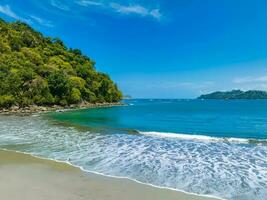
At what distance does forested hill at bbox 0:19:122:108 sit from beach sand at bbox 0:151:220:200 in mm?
50020

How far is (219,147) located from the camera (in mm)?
17891

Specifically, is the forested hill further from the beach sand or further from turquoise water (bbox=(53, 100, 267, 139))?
the beach sand

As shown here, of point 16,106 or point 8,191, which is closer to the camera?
point 8,191

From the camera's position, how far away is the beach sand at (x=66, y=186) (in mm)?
7984

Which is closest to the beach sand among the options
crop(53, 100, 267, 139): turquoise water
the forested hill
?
crop(53, 100, 267, 139): turquoise water

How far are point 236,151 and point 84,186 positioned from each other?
10768 mm

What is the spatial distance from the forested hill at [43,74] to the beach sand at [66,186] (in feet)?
164

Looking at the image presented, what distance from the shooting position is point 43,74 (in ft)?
241

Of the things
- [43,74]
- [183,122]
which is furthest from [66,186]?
[43,74]

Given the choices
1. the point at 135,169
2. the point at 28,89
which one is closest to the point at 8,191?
the point at 135,169

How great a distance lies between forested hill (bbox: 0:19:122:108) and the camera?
6100 centimetres

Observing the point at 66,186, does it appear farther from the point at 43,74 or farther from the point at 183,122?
the point at 43,74

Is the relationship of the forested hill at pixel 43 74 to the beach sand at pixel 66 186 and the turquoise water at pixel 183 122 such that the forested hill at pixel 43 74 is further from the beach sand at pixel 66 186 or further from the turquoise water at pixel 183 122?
the beach sand at pixel 66 186

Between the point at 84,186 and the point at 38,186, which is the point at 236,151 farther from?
the point at 38,186
